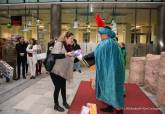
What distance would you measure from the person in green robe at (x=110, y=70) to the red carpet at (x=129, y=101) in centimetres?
60

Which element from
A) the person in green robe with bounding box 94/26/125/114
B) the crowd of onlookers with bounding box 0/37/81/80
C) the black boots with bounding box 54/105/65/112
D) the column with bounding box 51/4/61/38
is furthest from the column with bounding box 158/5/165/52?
the black boots with bounding box 54/105/65/112

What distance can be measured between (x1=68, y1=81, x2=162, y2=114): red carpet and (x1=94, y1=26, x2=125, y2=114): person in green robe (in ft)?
1.98

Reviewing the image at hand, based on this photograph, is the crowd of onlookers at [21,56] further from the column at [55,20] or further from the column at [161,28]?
the column at [161,28]

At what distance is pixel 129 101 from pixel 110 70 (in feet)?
5.96

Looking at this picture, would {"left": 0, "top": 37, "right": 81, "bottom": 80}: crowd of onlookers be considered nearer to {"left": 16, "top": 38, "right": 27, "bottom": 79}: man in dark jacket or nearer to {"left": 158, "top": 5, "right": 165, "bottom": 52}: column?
{"left": 16, "top": 38, "right": 27, "bottom": 79}: man in dark jacket

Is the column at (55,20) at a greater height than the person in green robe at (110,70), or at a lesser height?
greater

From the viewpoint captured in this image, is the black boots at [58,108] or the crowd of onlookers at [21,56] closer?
the black boots at [58,108]

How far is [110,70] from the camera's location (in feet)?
18.4

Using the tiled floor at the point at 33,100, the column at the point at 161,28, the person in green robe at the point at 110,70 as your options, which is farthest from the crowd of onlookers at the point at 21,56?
the column at the point at 161,28

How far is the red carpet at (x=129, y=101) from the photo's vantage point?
20.3 ft

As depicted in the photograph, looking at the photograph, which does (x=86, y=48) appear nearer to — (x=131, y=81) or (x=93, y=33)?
(x=93, y=33)

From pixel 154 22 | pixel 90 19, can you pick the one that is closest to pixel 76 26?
pixel 90 19

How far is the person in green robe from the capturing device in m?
5.57

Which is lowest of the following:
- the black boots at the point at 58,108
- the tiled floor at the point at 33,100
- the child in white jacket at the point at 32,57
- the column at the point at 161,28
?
the tiled floor at the point at 33,100
